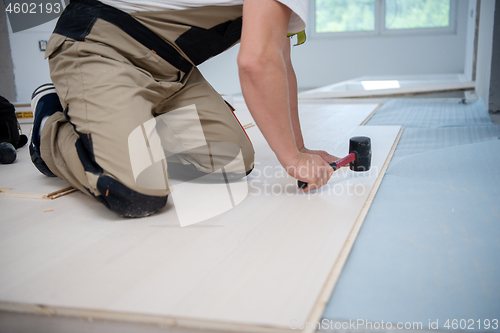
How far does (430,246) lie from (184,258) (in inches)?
22.5

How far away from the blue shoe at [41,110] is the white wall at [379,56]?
21.8 ft

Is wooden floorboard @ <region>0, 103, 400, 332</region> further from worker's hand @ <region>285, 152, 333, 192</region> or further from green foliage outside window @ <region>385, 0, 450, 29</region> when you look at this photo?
green foliage outside window @ <region>385, 0, 450, 29</region>

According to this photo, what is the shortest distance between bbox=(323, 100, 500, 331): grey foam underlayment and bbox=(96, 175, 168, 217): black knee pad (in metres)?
0.60

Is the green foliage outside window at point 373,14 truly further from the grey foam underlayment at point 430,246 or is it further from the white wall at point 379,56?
the grey foam underlayment at point 430,246

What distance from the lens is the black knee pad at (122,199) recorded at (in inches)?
43.3

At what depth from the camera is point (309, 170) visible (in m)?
1.21

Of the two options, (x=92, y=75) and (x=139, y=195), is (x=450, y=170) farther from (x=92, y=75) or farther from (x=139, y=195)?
(x=92, y=75)

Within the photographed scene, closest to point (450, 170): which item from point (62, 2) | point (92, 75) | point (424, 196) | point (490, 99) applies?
point (424, 196)

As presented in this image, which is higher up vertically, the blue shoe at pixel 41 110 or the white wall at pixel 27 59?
the white wall at pixel 27 59

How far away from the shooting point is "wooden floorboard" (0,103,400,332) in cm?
72

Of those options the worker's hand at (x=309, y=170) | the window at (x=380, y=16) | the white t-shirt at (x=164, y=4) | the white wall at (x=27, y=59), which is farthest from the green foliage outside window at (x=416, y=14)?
the worker's hand at (x=309, y=170)

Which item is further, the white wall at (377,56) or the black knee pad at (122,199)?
the white wall at (377,56)

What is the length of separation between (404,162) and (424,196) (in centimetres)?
38

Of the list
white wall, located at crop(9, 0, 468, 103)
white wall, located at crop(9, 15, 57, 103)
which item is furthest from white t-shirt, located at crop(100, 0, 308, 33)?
white wall, located at crop(9, 0, 468, 103)
